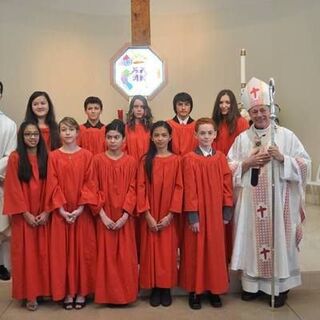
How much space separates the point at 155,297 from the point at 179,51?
550cm

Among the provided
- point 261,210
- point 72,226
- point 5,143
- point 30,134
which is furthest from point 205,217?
point 5,143

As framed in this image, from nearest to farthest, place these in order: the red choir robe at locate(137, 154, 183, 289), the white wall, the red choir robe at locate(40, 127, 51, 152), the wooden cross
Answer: the red choir robe at locate(137, 154, 183, 289)
the red choir robe at locate(40, 127, 51, 152)
the wooden cross
the white wall

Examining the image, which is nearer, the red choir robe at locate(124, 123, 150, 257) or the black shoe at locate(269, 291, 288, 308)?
the black shoe at locate(269, 291, 288, 308)

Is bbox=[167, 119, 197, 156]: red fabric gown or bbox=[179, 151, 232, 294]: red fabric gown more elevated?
bbox=[167, 119, 197, 156]: red fabric gown

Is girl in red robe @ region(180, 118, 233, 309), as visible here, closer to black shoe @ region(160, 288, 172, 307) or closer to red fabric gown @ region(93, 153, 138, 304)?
black shoe @ region(160, 288, 172, 307)

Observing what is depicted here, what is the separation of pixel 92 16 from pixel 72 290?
18.5 feet

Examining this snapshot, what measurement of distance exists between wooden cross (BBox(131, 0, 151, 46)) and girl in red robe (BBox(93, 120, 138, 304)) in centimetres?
208

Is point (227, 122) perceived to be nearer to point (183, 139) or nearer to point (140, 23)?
point (183, 139)

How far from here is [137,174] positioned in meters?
3.43

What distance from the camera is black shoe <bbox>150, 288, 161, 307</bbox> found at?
11.2 feet

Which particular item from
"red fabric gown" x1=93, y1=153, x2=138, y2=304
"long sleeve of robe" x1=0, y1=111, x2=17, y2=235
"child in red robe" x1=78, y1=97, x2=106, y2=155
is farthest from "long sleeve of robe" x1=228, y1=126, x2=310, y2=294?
"long sleeve of robe" x1=0, y1=111, x2=17, y2=235

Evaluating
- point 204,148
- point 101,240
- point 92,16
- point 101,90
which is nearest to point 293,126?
point 101,90

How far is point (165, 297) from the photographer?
3451 mm

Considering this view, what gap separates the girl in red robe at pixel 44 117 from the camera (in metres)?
3.73
